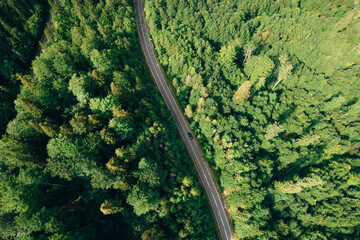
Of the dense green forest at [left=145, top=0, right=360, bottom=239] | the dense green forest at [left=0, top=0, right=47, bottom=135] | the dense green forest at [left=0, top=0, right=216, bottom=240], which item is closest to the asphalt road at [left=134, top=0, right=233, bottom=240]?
the dense green forest at [left=145, top=0, right=360, bottom=239]

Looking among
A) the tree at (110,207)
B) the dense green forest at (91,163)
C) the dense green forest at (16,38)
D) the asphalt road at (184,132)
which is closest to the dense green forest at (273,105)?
the asphalt road at (184,132)

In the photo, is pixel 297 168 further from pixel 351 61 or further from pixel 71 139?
pixel 71 139

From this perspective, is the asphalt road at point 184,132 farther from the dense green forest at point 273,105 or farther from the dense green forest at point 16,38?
the dense green forest at point 16,38

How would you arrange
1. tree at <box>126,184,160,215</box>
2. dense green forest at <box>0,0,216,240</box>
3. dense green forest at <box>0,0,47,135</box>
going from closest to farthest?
dense green forest at <box>0,0,216,240</box>, tree at <box>126,184,160,215</box>, dense green forest at <box>0,0,47,135</box>

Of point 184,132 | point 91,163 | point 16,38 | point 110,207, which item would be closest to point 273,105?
point 184,132

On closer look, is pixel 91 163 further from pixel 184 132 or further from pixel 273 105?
pixel 273 105

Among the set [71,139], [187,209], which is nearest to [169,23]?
[71,139]

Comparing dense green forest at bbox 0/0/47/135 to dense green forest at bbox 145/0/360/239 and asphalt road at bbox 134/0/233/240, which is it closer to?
asphalt road at bbox 134/0/233/240
